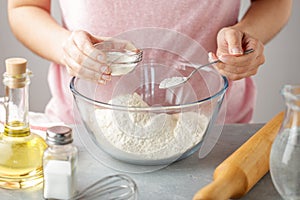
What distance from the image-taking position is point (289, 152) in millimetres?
802

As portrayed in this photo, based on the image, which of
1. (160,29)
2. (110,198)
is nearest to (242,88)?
(160,29)

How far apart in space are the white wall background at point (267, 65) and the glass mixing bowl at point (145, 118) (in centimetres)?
87

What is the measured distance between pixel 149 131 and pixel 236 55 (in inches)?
8.5

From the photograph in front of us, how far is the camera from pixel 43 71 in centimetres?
190

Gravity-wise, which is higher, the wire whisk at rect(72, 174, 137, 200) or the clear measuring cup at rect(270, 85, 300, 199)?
the clear measuring cup at rect(270, 85, 300, 199)

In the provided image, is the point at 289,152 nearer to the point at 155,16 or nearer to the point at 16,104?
the point at 16,104

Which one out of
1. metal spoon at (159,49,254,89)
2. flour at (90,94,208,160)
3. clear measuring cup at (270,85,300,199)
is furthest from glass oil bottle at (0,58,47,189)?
clear measuring cup at (270,85,300,199)

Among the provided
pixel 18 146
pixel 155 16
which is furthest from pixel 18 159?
pixel 155 16

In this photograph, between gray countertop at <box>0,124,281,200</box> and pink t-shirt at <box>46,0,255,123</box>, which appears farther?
pink t-shirt at <box>46,0,255,123</box>

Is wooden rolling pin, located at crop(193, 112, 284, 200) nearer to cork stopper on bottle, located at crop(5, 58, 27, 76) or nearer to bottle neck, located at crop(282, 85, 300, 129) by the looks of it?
bottle neck, located at crop(282, 85, 300, 129)

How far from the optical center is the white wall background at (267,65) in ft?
6.11

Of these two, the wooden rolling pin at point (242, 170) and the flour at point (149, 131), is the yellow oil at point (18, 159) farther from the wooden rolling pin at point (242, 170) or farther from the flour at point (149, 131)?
the wooden rolling pin at point (242, 170)

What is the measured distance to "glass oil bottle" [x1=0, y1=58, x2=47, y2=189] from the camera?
0.91 meters

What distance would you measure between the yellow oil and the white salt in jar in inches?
2.0
